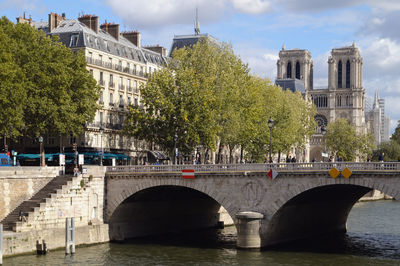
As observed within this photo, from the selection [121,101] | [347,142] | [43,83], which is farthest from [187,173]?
[347,142]

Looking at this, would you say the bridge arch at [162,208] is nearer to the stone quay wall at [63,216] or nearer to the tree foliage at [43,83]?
the stone quay wall at [63,216]

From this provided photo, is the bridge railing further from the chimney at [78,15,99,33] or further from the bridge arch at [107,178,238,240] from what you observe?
the chimney at [78,15,99,33]

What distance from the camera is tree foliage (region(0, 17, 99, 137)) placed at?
62875 millimetres

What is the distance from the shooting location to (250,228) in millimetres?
52469

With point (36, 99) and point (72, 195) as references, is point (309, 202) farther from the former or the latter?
point (36, 99)

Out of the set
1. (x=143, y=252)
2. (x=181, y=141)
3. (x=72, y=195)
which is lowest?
(x=143, y=252)

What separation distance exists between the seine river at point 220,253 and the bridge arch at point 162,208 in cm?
213

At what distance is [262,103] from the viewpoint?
278ft

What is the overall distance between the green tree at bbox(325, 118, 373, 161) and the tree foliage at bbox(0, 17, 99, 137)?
65642 mm

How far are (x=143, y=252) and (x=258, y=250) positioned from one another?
27.4 ft

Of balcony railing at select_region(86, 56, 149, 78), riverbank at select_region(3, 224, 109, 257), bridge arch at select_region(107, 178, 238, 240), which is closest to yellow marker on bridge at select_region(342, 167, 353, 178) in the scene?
bridge arch at select_region(107, 178, 238, 240)

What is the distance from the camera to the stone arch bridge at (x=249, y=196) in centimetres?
5058

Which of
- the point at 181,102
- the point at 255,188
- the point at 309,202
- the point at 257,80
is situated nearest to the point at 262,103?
the point at 257,80

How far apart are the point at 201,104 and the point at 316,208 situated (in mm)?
15989
